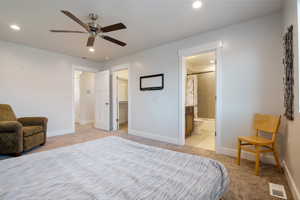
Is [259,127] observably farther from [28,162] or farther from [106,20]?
[106,20]

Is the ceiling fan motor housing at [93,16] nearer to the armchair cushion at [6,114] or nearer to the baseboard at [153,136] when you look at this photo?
the armchair cushion at [6,114]

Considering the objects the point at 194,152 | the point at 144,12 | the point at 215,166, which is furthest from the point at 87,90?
the point at 215,166

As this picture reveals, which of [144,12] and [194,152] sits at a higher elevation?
[144,12]

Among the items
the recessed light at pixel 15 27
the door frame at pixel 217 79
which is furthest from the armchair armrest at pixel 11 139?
the door frame at pixel 217 79

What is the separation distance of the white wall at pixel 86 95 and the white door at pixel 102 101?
1.14 m

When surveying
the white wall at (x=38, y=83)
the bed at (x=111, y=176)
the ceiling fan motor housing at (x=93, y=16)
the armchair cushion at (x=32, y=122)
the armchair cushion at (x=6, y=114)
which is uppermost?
the ceiling fan motor housing at (x=93, y=16)

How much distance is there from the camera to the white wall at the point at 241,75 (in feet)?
7.40

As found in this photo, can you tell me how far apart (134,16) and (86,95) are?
4.70 metres

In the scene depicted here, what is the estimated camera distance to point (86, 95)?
607cm

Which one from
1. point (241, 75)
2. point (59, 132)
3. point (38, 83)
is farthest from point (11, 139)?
point (241, 75)

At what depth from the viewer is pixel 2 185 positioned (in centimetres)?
84

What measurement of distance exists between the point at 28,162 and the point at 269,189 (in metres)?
2.57

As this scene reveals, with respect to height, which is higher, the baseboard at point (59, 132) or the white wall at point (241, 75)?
the white wall at point (241, 75)

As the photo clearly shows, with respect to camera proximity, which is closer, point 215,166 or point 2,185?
point 2,185
